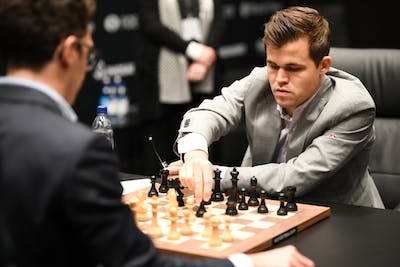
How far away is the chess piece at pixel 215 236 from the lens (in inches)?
74.4

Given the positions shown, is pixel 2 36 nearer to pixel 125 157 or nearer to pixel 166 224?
pixel 166 224

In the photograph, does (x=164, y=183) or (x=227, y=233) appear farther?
(x=164, y=183)

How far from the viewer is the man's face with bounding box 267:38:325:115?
2.56m

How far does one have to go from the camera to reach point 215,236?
6.25ft

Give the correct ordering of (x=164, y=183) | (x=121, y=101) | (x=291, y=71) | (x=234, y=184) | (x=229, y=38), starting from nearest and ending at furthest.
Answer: (x=234, y=184)
(x=164, y=183)
(x=291, y=71)
(x=121, y=101)
(x=229, y=38)

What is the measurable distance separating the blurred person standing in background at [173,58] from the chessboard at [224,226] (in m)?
2.32

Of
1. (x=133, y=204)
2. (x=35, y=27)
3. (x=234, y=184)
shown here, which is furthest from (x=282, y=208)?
(x=35, y=27)

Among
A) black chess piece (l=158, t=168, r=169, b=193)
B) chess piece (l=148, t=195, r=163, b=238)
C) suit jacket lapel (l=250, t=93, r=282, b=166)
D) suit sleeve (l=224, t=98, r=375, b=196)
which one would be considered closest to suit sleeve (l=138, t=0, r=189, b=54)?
suit jacket lapel (l=250, t=93, r=282, b=166)

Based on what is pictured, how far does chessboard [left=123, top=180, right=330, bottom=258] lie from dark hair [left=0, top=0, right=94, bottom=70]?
0.69 m

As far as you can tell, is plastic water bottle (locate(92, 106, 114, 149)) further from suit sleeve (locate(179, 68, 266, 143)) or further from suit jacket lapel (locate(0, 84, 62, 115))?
suit jacket lapel (locate(0, 84, 62, 115))

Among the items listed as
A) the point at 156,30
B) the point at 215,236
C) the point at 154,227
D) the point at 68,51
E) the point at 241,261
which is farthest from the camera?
the point at 156,30

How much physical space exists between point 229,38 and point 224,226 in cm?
488

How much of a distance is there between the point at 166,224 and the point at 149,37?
8.77ft

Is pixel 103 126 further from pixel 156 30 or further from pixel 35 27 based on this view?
pixel 35 27
